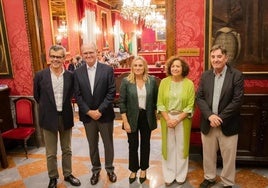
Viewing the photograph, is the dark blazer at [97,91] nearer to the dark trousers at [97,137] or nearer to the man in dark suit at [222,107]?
the dark trousers at [97,137]

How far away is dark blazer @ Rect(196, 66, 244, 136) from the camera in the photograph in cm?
278

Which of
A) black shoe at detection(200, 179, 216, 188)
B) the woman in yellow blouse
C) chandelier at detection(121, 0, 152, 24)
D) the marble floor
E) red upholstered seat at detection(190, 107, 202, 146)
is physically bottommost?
the marble floor

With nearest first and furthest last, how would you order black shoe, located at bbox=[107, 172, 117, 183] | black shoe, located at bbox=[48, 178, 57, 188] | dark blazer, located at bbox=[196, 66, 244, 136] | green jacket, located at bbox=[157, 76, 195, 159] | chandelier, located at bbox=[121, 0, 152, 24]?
1. dark blazer, located at bbox=[196, 66, 244, 136]
2. green jacket, located at bbox=[157, 76, 195, 159]
3. black shoe, located at bbox=[48, 178, 57, 188]
4. black shoe, located at bbox=[107, 172, 117, 183]
5. chandelier, located at bbox=[121, 0, 152, 24]

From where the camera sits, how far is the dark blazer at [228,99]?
278 cm

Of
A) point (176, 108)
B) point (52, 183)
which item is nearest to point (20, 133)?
point (52, 183)

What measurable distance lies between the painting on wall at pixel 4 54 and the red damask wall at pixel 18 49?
6 centimetres

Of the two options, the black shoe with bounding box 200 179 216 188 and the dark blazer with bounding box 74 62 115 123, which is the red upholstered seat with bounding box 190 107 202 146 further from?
the dark blazer with bounding box 74 62 115 123

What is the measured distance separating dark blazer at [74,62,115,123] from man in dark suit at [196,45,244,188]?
1.04 m

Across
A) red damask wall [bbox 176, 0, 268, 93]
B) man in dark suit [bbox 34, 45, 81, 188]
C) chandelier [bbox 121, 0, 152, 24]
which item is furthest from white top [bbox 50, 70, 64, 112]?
chandelier [bbox 121, 0, 152, 24]

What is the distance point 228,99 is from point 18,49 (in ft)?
11.2

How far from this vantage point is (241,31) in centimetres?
351

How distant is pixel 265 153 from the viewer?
136 inches

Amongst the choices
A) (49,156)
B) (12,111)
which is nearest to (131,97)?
(49,156)

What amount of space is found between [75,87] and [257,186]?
97.4 inches
